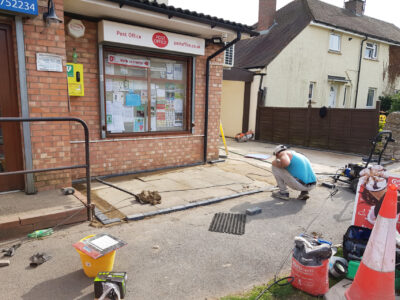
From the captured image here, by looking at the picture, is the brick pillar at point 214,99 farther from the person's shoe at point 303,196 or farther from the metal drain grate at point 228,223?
the metal drain grate at point 228,223

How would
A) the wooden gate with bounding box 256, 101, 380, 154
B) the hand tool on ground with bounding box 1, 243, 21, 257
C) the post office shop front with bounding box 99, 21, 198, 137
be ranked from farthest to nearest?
the wooden gate with bounding box 256, 101, 380, 154 → the post office shop front with bounding box 99, 21, 198, 137 → the hand tool on ground with bounding box 1, 243, 21, 257

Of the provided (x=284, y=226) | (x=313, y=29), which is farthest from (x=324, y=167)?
(x=313, y=29)

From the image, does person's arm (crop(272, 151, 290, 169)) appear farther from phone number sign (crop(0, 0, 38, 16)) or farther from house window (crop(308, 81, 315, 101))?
house window (crop(308, 81, 315, 101))

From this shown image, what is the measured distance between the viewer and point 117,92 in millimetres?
6445

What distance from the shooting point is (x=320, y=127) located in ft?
38.0

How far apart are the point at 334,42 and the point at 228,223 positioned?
16.2 m

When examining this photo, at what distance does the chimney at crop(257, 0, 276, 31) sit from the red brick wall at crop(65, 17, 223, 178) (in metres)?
11.7

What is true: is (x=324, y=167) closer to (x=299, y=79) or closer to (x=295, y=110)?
(x=295, y=110)

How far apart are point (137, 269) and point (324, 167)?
6.82 metres

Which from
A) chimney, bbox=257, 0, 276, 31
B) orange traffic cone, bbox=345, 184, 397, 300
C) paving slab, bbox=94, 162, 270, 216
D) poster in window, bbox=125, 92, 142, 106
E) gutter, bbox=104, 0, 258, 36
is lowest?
paving slab, bbox=94, 162, 270, 216

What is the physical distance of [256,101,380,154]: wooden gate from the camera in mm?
10266

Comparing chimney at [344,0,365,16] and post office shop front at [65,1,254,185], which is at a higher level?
chimney at [344,0,365,16]

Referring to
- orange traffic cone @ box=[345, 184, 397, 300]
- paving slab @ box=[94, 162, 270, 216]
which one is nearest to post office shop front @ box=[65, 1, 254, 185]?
paving slab @ box=[94, 162, 270, 216]

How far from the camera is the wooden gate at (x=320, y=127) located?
33.7 ft
